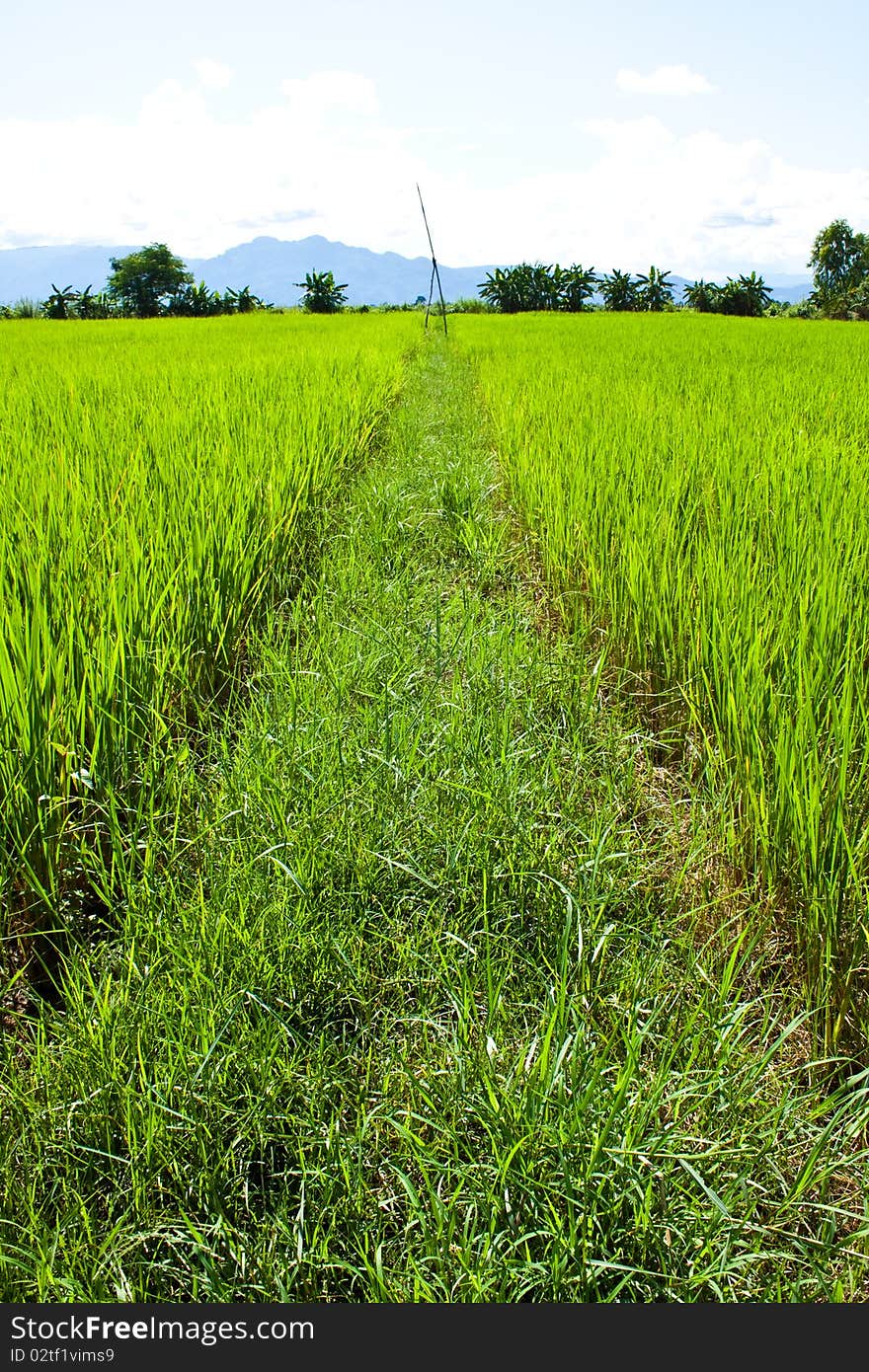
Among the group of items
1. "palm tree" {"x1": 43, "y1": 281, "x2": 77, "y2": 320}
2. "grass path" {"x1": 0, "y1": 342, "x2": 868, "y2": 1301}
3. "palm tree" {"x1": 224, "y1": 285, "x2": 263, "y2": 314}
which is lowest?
"grass path" {"x1": 0, "y1": 342, "x2": 868, "y2": 1301}

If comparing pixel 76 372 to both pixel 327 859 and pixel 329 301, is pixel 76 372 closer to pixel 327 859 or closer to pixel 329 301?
pixel 327 859

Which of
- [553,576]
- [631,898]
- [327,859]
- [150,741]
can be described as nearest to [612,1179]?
[631,898]

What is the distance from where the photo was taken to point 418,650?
7.43 feet

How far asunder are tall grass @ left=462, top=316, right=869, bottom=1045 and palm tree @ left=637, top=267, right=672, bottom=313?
2605 cm

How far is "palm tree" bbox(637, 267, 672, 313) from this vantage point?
89.1 ft

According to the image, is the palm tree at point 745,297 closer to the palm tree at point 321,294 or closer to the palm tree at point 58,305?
the palm tree at point 321,294

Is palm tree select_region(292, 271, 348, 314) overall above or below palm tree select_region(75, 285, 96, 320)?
above

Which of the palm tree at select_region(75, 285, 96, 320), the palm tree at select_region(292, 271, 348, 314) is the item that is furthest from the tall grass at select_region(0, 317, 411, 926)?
the palm tree at select_region(75, 285, 96, 320)

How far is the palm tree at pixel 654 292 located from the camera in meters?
27.2

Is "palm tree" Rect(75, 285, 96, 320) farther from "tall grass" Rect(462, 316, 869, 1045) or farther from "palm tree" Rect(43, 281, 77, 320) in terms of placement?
"tall grass" Rect(462, 316, 869, 1045)

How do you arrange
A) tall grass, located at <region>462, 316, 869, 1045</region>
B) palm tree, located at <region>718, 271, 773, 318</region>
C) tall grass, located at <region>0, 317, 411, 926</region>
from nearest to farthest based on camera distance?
tall grass, located at <region>462, 316, 869, 1045</region>, tall grass, located at <region>0, 317, 411, 926</region>, palm tree, located at <region>718, 271, 773, 318</region>

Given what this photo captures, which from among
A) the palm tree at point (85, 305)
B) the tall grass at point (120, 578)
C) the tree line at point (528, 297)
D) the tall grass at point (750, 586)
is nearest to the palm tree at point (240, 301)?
the tree line at point (528, 297)

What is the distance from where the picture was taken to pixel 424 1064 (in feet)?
3.46

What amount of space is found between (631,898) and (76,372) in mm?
6446
